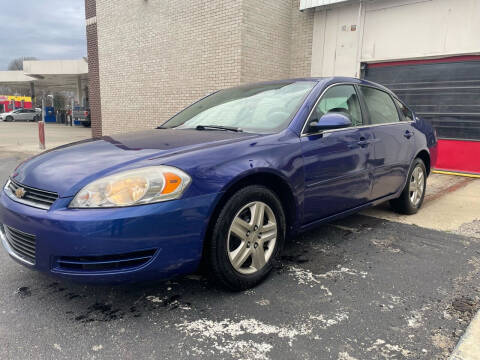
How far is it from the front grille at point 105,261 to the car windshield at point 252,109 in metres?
1.32

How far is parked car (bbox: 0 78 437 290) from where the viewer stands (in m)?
2.08

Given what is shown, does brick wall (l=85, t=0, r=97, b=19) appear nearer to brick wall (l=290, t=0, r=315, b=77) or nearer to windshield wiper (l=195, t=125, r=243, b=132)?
brick wall (l=290, t=0, r=315, b=77)

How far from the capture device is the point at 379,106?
402 cm

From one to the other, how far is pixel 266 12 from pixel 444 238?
6796mm

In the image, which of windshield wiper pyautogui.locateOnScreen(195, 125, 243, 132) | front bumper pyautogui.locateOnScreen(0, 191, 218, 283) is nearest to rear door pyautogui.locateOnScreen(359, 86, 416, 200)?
windshield wiper pyautogui.locateOnScreen(195, 125, 243, 132)

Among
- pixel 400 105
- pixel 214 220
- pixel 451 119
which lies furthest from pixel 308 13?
pixel 214 220

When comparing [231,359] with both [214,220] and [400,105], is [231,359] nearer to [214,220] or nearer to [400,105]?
[214,220]

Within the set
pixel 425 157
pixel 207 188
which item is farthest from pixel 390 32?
pixel 207 188

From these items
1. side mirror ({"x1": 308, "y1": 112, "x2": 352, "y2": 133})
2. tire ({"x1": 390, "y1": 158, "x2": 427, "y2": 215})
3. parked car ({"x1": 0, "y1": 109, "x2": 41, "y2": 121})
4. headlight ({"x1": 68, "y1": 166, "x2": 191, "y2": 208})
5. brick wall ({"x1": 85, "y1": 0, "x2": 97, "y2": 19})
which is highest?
brick wall ({"x1": 85, "y1": 0, "x2": 97, "y2": 19})

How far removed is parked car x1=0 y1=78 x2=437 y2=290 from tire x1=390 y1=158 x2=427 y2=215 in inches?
32.7

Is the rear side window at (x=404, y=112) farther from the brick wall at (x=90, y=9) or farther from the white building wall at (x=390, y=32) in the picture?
the brick wall at (x=90, y=9)

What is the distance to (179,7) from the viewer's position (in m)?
9.69

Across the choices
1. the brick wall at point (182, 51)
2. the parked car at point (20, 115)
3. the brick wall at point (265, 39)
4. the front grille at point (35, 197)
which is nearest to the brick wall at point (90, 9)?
the brick wall at point (182, 51)

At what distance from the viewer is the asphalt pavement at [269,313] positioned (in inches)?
79.2
